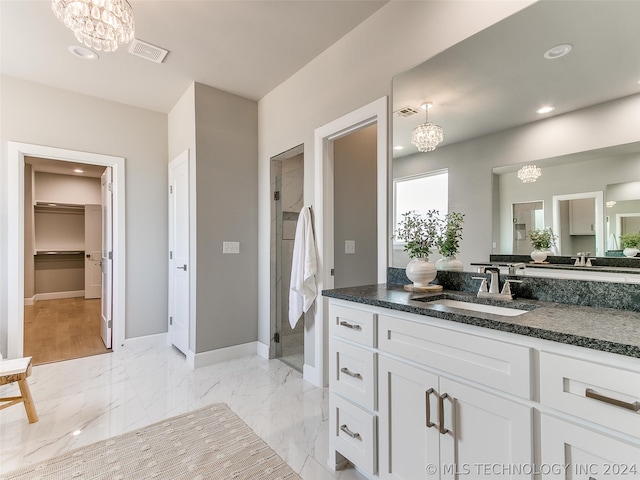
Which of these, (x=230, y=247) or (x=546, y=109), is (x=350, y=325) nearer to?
(x=546, y=109)

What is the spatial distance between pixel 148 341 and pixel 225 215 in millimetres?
1839

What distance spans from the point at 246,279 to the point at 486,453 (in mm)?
2757

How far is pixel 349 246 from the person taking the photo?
297cm

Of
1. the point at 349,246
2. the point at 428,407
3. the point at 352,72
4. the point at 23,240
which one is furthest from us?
the point at 23,240

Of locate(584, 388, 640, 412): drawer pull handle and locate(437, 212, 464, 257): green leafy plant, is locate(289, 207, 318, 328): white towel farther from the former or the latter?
locate(584, 388, 640, 412): drawer pull handle

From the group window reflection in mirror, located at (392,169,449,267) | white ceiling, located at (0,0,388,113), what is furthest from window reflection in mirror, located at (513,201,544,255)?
white ceiling, located at (0,0,388,113)

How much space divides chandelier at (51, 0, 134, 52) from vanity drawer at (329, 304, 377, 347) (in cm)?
190

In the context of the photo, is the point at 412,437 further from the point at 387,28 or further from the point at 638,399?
the point at 387,28

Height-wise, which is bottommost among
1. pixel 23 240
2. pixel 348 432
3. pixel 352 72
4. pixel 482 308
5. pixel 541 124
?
pixel 348 432

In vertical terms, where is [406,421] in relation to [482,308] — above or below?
below

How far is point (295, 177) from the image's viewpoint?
12.5 ft

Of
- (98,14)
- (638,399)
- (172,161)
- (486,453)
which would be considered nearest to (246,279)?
(172,161)

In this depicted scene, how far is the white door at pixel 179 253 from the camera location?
3.31 meters

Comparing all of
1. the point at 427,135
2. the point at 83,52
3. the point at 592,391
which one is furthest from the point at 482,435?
the point at 83,52
